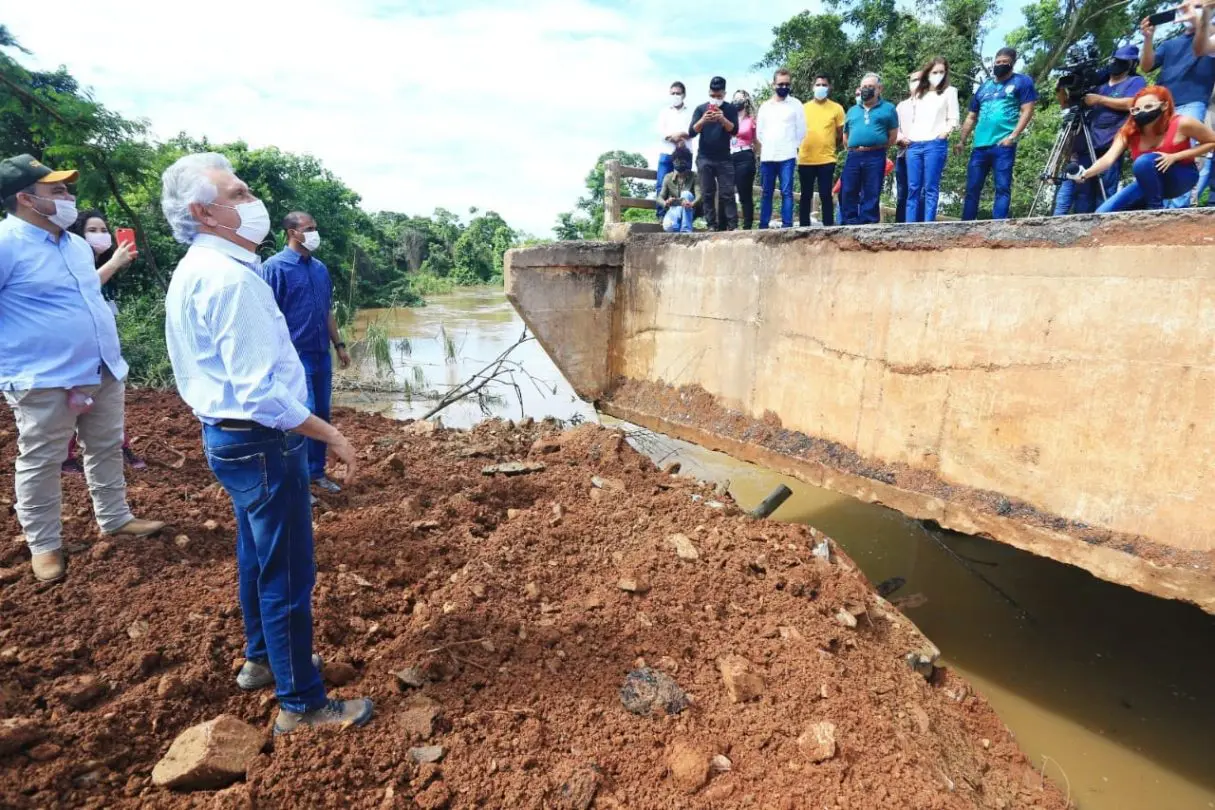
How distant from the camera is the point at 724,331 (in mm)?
4133

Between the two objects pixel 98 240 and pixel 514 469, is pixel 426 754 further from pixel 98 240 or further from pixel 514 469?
pixel 98 240

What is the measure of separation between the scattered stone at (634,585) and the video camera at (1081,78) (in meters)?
4.60

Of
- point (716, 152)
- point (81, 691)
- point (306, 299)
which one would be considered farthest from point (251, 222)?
point (716, 152)

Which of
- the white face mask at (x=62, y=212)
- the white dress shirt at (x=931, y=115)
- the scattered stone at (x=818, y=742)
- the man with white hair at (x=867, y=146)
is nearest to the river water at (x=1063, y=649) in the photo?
the scattered stone at (x=818, y=742)

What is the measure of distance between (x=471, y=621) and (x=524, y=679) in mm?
400

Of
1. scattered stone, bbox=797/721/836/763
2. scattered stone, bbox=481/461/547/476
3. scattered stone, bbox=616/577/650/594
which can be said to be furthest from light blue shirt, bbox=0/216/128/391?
scattered stone, bbox=797/721/836/763

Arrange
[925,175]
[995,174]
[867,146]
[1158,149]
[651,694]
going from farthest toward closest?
[867,146]
[925,175]
[995,174]
[1158,149]
[651,694]

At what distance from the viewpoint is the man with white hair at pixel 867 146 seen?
521 centimetres

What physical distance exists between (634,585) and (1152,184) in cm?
356

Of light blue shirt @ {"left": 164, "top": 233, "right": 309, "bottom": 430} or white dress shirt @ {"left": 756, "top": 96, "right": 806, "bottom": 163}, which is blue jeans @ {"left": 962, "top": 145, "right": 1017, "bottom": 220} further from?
light blue shirt @ {"left": 164, "top": 233, "right": 309, "bottom": 430}

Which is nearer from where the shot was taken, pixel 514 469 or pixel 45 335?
pixel 45 335

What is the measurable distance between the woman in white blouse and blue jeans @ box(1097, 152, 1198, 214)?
5.10ft

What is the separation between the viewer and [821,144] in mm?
5672

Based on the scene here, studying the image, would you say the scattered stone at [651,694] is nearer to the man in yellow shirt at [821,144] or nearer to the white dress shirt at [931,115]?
the man in yellow shirt at [821,144]
